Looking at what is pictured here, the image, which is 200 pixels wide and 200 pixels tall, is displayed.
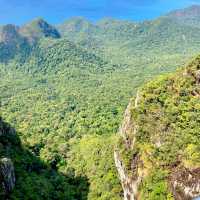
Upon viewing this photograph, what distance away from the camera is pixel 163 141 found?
5338 centimetres

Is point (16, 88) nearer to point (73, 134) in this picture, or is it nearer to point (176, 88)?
point (73, 134)

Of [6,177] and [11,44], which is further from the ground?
[11,44]

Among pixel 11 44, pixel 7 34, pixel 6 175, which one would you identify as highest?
pixel 7 34

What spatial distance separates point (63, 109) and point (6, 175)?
2056 inches

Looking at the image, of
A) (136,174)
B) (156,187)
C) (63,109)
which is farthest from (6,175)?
(63,109)

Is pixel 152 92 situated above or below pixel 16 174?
above

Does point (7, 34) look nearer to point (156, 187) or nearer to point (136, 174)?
point (136, 174)

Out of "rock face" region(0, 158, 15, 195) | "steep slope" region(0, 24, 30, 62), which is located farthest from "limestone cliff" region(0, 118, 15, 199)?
"steep slope" region(0, 24, 30, 62)

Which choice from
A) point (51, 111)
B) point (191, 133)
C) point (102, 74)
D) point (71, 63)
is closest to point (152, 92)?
point (191, 133)

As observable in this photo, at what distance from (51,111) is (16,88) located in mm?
31750

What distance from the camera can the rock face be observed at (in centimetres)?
5231

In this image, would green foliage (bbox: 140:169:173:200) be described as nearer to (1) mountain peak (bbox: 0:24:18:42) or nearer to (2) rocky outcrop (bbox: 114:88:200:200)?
(2) rocky outcrop (bbox: 114:88:200:200)

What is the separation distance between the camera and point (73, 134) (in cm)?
8669

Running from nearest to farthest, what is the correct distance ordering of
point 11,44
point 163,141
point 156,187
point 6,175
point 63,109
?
point 156,187, point 6,175, point 163,141, point 63,109, point 11,44
